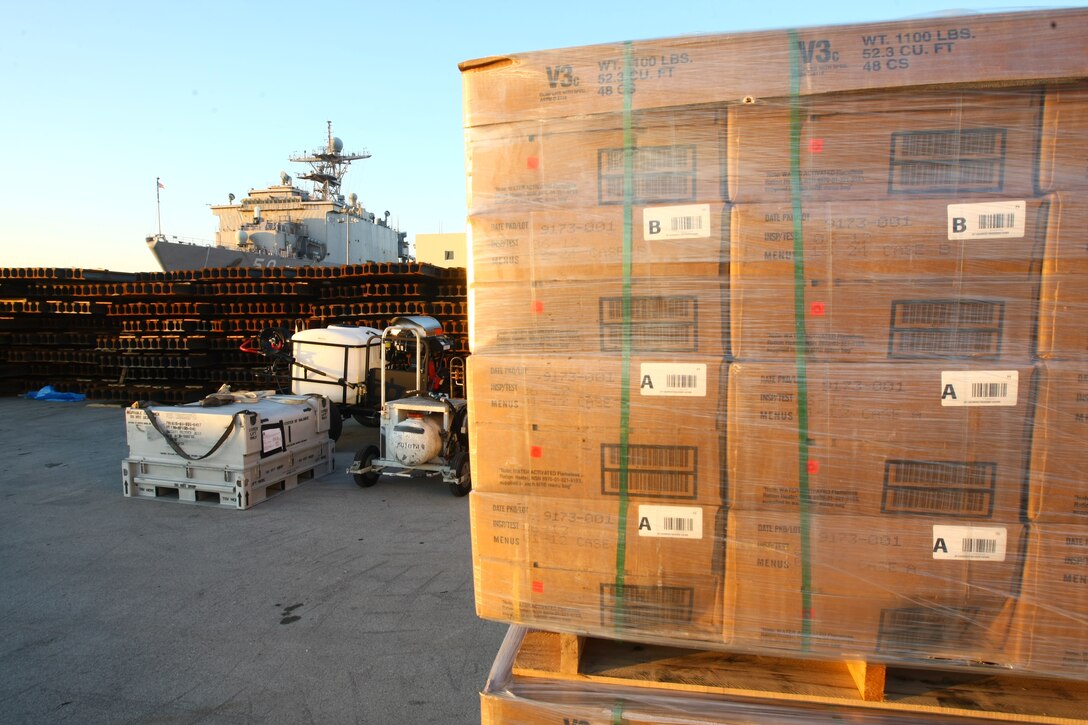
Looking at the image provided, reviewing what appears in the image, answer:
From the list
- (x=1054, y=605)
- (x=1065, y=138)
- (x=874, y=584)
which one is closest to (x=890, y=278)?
(x=1065, y=138)

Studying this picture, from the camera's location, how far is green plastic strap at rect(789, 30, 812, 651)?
1624 millimetres

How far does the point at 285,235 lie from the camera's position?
2450 cm

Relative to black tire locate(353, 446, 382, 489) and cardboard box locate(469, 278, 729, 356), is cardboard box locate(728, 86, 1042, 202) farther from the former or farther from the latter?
black tire locate(353, 446, 382, 489)

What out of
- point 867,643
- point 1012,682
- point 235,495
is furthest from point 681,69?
point 235,495

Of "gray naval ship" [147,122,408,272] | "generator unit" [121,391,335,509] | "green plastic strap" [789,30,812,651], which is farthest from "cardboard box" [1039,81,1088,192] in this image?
"gray naval ship" [147,122,408,272]

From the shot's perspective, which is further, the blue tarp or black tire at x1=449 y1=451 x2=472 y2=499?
the blue tarp

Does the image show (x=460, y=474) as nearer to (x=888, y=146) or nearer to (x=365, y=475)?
(x=365, y=475)

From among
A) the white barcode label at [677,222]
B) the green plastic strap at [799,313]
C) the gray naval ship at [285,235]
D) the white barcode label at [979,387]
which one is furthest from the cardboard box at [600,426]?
the gray naval ship at [285,235]

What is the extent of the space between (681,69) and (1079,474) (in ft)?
5.02

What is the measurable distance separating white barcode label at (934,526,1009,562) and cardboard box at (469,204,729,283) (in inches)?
37.4

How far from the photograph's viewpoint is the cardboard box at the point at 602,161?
168cm

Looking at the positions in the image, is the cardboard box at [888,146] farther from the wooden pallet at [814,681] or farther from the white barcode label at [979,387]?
the wooden pallet at [814,681]

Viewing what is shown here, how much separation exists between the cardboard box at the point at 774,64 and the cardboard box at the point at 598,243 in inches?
11.9

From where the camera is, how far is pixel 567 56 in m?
1.75
